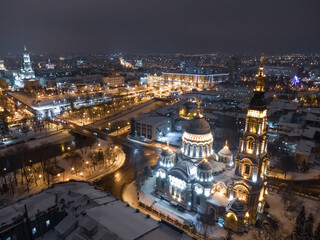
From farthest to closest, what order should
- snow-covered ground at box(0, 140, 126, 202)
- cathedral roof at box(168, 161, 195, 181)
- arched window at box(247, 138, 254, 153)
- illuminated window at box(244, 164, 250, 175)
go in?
1. snow-covered ground at box(0, 140, 126, 202)
2. cathedral roof at box(168, 161, 195, 181)
3. illuminated window at box(244, 164, 250, 175)
4. arched window at box(247, 138, 254, 153)

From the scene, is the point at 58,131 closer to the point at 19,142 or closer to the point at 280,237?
the point at 19,142

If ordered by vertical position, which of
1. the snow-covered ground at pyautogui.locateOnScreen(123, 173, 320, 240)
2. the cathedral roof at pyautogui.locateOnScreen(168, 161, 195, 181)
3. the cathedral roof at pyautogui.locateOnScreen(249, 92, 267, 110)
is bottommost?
the snow-covered ground at pyautogui.locateOnScreen(123, 173, 320, 240)

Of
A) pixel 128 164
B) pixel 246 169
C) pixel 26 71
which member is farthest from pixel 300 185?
pixel 26 71

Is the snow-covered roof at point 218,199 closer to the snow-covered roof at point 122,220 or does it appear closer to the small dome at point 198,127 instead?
the small dome at point 198,127

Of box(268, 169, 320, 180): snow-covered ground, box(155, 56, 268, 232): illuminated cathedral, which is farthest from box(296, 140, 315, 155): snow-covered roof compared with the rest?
box(155, 56, 268, 232): illuminated cathedral

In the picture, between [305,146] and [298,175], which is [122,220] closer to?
[298,175]

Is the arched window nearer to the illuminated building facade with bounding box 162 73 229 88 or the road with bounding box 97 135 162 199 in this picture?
the road with bounding box 97 135 162 199

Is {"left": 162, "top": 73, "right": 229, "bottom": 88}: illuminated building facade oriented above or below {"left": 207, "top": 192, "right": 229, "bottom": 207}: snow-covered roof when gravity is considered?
above

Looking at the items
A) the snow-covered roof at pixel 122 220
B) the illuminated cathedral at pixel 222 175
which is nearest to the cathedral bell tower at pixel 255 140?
the illuminated cathedral at pixel 222 175
